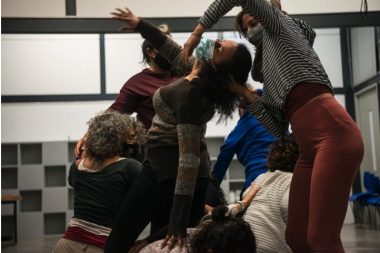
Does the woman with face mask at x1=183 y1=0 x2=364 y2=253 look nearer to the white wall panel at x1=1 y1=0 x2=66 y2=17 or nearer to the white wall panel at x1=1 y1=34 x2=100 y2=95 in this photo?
the white wall panel at x1=1 y1=0 x2=66 y2=17

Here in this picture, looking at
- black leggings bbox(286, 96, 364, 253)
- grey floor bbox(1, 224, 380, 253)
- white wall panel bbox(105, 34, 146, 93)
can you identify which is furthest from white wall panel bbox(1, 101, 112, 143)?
black leggings bbox(286, 96, 364, 253)

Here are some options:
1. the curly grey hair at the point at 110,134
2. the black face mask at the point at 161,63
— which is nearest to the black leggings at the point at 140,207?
the curly grey hair at the point at 110,134

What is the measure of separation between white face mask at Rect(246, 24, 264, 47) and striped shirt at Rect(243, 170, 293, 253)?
0.64 metres

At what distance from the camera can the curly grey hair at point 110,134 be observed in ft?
6.90

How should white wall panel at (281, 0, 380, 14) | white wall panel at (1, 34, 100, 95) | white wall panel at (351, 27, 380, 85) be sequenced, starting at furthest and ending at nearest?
white wall panel at (1, 34, 100, 95) < white wall panel at (351, 27, 380, 85) < white wall panel at (281, 0, 380, 14)

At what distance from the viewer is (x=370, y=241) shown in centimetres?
548

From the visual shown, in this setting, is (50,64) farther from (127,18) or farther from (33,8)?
(127,18)

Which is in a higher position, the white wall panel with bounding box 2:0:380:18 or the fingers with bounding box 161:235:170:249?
the white wall panel with bounding box 2:0:380:18

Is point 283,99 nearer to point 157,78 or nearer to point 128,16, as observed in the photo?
point 128,16

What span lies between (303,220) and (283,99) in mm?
368

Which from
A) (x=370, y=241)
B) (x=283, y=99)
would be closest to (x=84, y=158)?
(x=283, y=99)

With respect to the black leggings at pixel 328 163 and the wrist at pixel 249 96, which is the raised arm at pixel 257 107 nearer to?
the wrist at pixel 249 96

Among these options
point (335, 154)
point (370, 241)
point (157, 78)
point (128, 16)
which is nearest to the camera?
point (335, 154)

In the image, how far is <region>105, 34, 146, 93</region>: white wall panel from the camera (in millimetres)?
8969
